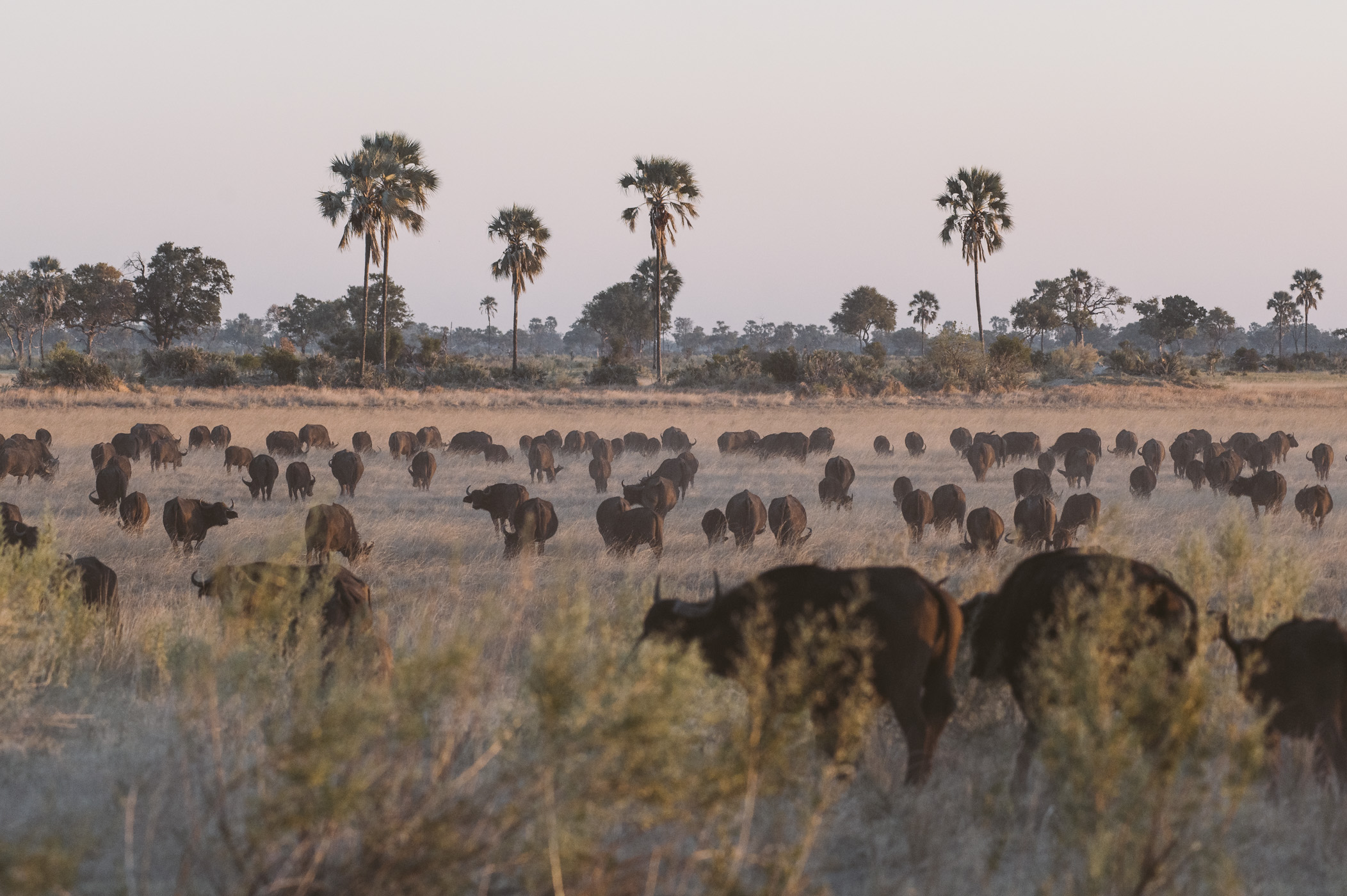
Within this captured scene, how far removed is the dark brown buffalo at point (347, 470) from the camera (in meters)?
18.3

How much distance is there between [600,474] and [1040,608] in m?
15.1

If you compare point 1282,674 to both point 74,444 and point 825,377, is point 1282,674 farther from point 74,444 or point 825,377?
point 825,377

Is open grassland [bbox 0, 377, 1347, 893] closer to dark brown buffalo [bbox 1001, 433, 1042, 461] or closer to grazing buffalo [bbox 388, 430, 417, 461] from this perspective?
grazing buffalo [bbox 388, 430, 417, 461]

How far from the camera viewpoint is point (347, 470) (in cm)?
1833

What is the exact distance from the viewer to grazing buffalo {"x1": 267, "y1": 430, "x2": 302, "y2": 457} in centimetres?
2389

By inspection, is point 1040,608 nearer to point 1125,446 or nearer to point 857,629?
point 857,629

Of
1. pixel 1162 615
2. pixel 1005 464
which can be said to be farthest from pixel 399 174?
pixel 1162 615

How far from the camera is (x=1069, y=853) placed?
4418 mm

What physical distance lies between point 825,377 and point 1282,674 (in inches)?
1889

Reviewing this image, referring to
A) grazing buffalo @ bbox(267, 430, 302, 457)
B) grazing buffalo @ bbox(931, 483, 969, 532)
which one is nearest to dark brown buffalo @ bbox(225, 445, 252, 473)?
grazing buffalo @ bbox(267, 430, 302, 457)

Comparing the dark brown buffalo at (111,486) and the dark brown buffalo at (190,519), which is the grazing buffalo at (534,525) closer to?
the dark brown buffalo at (190,519)

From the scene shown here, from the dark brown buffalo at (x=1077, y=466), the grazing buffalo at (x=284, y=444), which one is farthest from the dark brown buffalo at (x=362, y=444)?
the dark brown buffalo at (x=1077, y=466)

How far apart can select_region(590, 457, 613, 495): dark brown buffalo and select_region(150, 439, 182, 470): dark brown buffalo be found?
384 inches

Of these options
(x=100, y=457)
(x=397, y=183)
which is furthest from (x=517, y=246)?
(x=100, y=457)
